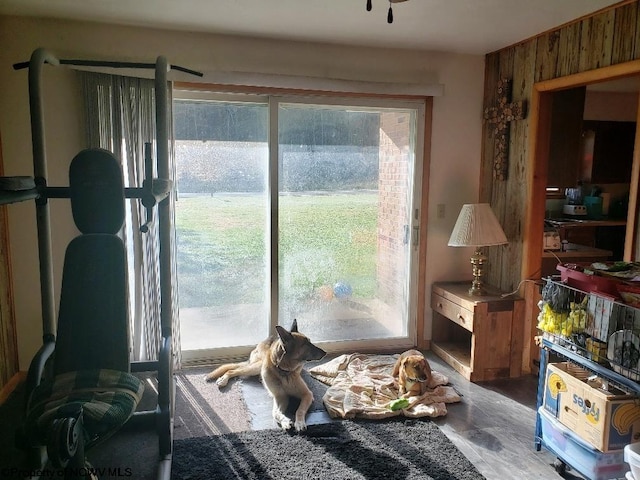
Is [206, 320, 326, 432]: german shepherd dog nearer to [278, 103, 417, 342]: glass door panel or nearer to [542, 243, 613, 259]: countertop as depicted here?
[278, 103, 417, 342]: glass door panel

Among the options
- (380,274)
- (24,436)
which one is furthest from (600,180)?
(24,436)

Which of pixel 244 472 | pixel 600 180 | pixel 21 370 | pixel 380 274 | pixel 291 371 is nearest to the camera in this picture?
pixel 244 472

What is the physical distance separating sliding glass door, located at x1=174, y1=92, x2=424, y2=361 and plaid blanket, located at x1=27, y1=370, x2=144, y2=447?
1.54 metres

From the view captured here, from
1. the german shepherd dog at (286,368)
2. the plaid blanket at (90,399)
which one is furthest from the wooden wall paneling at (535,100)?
the plaid blanket at (90,399)

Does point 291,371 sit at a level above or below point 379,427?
above

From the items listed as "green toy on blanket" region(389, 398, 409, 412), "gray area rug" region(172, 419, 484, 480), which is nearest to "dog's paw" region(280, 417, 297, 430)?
"gray area rug" region(172, 419, 484, 480)

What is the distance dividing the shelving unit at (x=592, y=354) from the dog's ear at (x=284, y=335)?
4.48ft

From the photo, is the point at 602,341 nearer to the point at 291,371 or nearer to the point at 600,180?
the point at 291,371

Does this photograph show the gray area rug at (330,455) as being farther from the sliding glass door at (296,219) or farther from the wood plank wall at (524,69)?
the wood plank wall at (524,69)

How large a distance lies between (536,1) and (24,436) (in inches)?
122

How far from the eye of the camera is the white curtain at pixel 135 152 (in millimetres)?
3023

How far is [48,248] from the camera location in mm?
2312

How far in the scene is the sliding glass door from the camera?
3.41m

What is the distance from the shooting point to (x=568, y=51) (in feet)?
9.71
